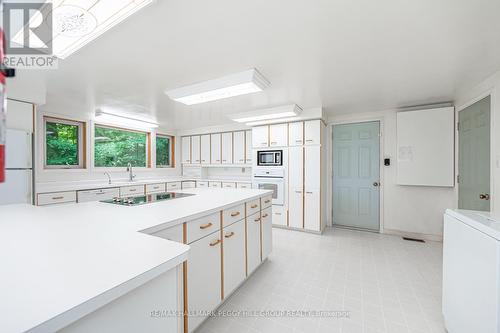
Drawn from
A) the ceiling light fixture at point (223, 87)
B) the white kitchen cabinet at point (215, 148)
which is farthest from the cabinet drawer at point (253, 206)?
the white kitchen cabinet at point (215, 148)

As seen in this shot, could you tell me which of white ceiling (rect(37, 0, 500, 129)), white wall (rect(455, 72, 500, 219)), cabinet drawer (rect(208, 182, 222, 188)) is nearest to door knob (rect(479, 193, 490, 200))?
white wall (rect(455, 72, 500, 219))

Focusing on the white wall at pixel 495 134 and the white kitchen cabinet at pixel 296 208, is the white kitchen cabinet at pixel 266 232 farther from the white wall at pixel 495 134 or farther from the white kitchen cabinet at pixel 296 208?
the white wall at pixel 495 134

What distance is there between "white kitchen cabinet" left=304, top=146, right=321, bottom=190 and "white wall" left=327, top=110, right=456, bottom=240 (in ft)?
3.75

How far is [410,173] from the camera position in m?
3.48

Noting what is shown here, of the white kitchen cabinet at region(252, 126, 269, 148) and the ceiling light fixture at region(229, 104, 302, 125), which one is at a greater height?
the ceiling light fixture at region(229, 104, 302, 125)

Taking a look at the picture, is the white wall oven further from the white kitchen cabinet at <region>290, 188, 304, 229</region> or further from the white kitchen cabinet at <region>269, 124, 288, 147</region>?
the white kitchen cabinet at <region>269, 124, 288, 147</region>

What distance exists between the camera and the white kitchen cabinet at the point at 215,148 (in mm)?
5324

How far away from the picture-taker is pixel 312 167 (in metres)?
3.82

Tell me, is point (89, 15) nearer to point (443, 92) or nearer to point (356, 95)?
point (356, 95)

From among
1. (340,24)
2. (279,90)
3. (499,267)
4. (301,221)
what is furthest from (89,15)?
(301,221)

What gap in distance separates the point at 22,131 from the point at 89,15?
7.44 feet

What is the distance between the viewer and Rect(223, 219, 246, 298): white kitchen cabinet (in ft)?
6.06

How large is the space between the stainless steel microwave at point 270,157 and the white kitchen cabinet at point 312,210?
0.81 meters

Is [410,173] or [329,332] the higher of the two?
[410,173]
